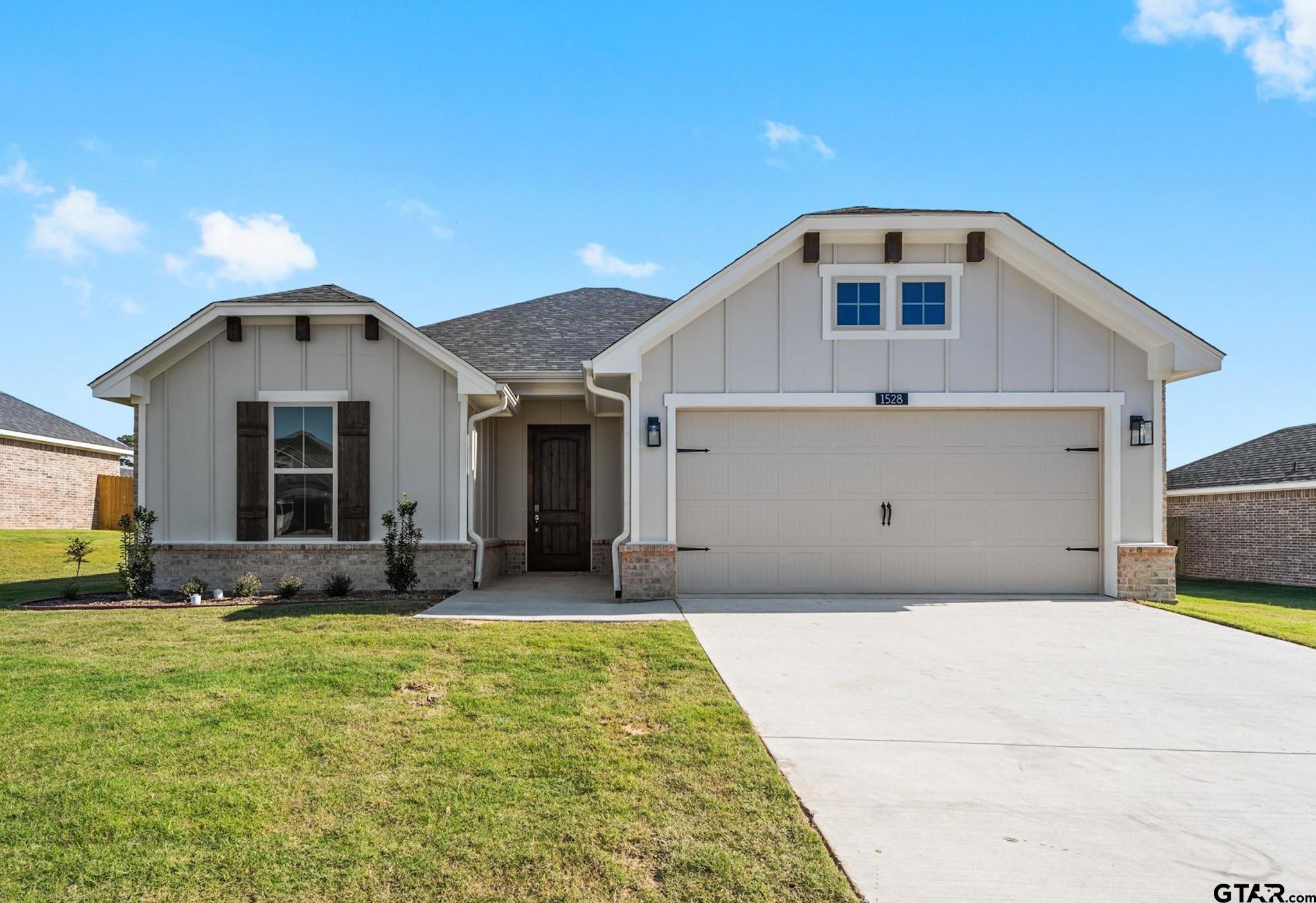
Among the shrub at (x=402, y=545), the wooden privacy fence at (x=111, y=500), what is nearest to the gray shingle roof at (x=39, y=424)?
the wooden privacy fence at (x=111, y=500)

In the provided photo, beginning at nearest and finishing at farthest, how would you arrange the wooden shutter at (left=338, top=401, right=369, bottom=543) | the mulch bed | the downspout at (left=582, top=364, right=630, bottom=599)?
the mulch bed < the downspout at (left=582, top=364, right=630, bottom=599) < the wooden shutter at (left=338, top=401, right=369, bottom=543)

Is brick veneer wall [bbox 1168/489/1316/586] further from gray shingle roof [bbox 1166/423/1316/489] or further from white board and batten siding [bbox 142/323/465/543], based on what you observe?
white board and batten siding [bbox 142/323/465/543]

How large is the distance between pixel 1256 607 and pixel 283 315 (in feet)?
45.2

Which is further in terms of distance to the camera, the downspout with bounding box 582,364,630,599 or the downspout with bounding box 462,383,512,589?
the downspout with bounding box 462,383,512,589

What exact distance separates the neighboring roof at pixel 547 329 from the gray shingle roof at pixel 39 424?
14.4 m

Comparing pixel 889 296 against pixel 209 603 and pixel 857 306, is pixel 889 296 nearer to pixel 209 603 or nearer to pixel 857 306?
pixel 857 306

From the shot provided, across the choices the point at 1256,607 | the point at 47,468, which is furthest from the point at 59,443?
the point at 1256,607

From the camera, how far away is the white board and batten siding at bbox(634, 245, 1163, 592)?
347 inches

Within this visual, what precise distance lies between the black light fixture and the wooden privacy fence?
25.7 meters

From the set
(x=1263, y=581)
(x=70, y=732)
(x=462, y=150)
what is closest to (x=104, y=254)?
(x=462, y=150)

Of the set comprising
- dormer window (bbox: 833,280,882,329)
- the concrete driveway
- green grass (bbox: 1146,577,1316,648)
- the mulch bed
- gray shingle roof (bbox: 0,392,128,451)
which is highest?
dormer window (bbox: 833,280,882,329)

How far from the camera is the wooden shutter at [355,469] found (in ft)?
30.7

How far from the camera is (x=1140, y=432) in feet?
28.8

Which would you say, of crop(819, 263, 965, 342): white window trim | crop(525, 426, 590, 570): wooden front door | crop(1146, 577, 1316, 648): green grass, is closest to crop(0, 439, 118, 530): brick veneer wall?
crop(525, 426, 590, 570): wooden front door
